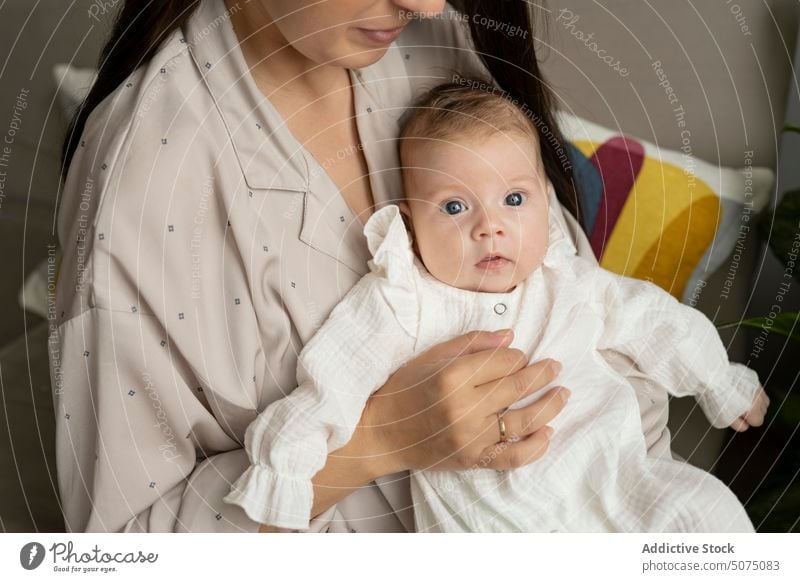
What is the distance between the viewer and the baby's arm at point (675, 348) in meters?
0.81

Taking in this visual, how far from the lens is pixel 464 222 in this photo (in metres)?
0.75

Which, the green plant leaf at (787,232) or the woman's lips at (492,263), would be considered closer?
the woman's lips at (492,263)

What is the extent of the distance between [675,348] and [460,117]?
33cm

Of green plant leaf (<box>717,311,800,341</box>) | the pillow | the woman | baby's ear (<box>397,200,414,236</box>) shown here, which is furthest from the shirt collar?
green plant leaf (<box>717,311,800,341</box>)

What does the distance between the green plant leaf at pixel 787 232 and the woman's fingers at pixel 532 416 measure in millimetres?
459

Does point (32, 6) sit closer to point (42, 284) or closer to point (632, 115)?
point (42, 284)

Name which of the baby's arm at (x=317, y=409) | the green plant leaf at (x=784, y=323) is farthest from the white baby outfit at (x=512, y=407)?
the green plant leaf at (x=784, y=323)

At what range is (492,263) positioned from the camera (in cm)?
76

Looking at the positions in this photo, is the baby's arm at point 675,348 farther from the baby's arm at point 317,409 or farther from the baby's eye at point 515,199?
the baby's arm at point 317,409

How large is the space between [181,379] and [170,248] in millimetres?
114

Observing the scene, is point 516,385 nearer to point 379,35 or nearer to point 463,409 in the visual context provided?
point 463,409

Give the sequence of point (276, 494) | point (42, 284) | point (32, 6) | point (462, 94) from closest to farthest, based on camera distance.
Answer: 1. point (276, 494)
2. point (462, 94)
3. point (32, 6)
4. point (42, 284)

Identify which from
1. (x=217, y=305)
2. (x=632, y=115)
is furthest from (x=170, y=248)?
(x=632, y=115)

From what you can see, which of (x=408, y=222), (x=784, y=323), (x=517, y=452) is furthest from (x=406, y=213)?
(x=784, y=323)
